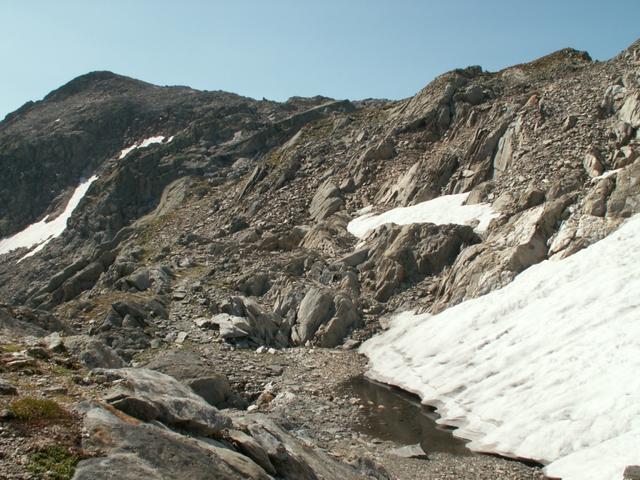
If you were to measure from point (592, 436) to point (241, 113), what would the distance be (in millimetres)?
96873

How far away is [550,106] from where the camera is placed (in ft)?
166

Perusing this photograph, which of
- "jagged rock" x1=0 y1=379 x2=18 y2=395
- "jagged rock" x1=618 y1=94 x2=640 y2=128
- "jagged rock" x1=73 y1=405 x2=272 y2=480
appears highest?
"jagged rock" x1=618 y1=94 x2=640 y2=128

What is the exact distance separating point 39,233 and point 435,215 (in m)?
83.9

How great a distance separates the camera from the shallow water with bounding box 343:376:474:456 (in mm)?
21328

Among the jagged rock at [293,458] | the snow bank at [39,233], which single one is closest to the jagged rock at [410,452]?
the jagged rock at [293,458]

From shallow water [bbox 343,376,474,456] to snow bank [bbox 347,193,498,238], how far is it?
58.0ft

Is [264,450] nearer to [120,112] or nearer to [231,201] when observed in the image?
[231,201]

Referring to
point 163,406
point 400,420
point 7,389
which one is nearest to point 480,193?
point 400,420

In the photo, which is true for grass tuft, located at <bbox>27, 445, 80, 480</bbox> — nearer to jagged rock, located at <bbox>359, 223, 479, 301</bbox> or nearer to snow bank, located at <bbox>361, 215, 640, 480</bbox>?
snow bank, located at <bbox>361, 215, 640, 480</bbox>

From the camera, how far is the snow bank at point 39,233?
99175mm

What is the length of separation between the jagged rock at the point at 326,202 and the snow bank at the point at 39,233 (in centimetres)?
5731

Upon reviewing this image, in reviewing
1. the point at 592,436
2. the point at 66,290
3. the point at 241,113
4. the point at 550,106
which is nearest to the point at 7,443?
the point at 592,436

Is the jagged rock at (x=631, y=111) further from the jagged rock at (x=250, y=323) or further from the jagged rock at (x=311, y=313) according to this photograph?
the jagged rock at (x=250, y=323)

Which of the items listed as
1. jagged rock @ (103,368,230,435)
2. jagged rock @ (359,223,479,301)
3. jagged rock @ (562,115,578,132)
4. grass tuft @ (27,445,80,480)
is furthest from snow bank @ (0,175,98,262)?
→ grass tuft @ (27,445,80,480)
